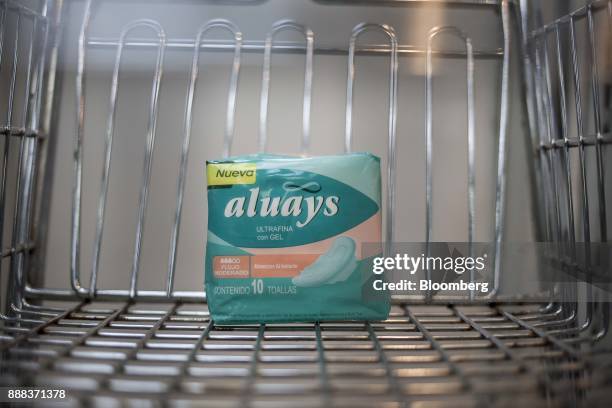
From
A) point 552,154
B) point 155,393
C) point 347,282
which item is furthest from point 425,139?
point 155,393

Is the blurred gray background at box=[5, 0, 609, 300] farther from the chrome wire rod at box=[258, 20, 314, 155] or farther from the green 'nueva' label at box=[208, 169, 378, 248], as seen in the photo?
the green 'nueva' label at box=[208, 169, 378, 248]

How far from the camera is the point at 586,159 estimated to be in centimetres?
98

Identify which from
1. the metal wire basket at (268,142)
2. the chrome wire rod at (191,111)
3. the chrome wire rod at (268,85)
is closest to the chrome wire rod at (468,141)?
the metal wire basket at (268,142)

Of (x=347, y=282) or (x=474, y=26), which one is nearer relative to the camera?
(x=347, y=282)

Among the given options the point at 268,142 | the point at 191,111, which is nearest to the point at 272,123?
the point at 268,142

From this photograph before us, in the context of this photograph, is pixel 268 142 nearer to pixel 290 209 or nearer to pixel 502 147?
pixel 290 209

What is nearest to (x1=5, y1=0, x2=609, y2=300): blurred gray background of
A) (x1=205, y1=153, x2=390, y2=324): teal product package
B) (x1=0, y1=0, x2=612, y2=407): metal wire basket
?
(x1=0, y1=0, x2=612, y2=407): metal wire basket

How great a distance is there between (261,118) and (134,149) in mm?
228

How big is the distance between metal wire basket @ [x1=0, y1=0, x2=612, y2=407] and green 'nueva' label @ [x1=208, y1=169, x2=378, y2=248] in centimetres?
13

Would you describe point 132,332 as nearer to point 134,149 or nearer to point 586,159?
point 134,149

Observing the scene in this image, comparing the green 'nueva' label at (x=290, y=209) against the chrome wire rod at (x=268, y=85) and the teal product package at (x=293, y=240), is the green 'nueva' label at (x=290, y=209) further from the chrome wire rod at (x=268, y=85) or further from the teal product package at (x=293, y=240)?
the chrome wire rod at (x=268, y=85)

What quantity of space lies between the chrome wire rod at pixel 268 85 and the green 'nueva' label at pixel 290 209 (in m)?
0.20

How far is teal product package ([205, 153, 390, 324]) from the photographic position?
854 mm

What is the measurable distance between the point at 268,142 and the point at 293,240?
27 centimetres
